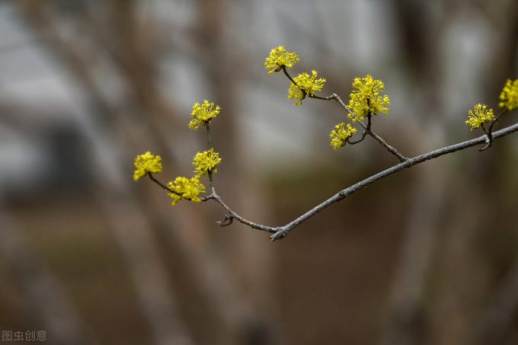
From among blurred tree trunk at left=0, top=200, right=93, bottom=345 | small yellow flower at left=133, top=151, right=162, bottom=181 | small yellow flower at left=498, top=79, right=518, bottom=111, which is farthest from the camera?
blurred tree trunk at left=0, top=200, right=93, bottom=345

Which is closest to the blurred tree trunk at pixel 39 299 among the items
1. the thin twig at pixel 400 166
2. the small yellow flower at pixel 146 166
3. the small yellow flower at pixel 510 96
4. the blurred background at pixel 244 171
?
the blurred background at pixel 244 171

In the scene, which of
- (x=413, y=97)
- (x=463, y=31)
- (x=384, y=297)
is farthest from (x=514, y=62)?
(x=384, y=297)

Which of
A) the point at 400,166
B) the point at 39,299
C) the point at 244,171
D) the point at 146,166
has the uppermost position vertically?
the point at 244,171

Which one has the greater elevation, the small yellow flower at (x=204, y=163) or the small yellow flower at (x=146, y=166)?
the small yellow flower at (x=146, y=166)

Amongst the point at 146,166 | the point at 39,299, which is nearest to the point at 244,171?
the point at 39,299

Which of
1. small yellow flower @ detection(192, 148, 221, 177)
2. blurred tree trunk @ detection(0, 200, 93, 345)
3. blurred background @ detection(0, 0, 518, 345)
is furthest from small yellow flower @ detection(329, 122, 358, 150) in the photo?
blurred tree trunk @ detection(0, 200, 93, 345)

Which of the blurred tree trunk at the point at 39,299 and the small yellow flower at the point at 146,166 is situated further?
the blurred tree trunk at the point at 39,299

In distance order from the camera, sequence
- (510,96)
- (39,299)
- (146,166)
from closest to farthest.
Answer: (510,96) < (146,166) < (39,299)

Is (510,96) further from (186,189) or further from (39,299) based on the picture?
(39,299)

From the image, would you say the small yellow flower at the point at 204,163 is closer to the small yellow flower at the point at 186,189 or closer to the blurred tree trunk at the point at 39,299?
the small yellow flower at the point at 186,189

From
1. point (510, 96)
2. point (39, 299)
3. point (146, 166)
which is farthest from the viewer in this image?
point (39, 299)

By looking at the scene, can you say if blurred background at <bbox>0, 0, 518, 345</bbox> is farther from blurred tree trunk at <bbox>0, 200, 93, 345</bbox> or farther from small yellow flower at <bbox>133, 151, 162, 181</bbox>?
small yellow flower at <bbox>133, 151, 162, 181</bbox>

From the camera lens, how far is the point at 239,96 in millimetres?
3219

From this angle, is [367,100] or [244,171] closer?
[367,100]
